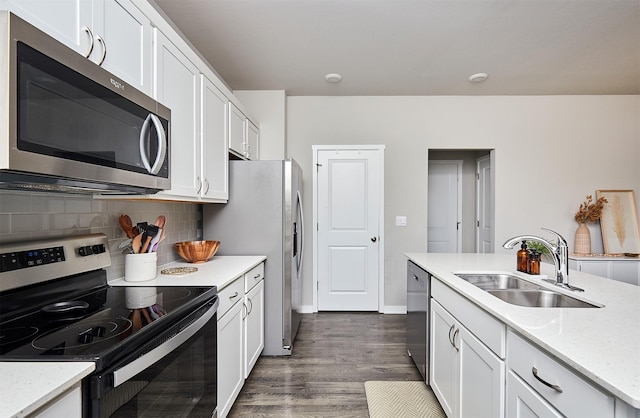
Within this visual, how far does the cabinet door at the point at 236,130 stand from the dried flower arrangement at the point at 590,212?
405 centimetres

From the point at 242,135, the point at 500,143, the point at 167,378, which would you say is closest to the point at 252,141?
the point at 242,135

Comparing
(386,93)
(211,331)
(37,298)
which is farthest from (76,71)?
(386,93)

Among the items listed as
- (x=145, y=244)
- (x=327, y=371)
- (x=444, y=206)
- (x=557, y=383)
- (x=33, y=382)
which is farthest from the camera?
(x=444, y=206)

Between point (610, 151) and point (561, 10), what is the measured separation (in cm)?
268

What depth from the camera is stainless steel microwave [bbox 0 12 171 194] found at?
2.67 feet

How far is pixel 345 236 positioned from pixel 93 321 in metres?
3.04

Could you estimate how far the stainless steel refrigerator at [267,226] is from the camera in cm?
276

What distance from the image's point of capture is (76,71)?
102 cm

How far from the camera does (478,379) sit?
4.65 ft

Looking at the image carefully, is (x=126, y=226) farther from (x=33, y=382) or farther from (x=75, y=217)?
(x=33, y=382)

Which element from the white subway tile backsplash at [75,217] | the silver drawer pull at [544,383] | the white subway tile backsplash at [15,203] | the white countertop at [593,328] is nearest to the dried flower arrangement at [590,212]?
the white countertop at [593,328]

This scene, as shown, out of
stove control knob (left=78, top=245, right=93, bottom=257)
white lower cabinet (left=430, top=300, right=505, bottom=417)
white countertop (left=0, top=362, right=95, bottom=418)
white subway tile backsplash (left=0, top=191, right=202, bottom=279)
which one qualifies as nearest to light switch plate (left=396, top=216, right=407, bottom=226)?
white lower cabinet (left=430, top=300, right=505, bottom=417)

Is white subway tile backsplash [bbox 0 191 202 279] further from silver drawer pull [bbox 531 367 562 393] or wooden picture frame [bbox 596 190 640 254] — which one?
wooden picture frame [bbox 596 190 640 254]

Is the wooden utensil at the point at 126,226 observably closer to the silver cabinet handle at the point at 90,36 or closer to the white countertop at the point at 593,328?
the silver cabinet handle at the point at 90,36
